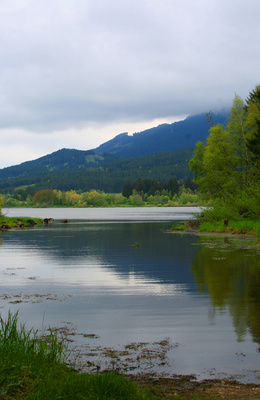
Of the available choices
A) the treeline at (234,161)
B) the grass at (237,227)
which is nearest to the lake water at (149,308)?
the grass at (237,227)

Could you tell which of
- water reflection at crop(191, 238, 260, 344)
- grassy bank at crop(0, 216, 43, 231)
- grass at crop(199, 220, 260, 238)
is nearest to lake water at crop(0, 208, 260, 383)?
water reflection at crop(191, 238, 260, 344)

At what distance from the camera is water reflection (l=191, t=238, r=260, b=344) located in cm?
1331

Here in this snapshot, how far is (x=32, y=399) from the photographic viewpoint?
6.97 metres

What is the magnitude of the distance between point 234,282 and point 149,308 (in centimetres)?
623

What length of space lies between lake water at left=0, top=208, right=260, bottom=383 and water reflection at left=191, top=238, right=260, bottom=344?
0.03 meters

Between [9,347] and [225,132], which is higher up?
[225,132]

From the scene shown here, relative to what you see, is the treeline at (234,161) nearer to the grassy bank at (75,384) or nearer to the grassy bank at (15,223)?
the grassy bank at (15,223)

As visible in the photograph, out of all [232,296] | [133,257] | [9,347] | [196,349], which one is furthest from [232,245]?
[9,347]

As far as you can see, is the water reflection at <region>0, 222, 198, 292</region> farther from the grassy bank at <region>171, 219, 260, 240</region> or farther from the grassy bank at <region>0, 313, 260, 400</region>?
the grassy bank at <region>171, 219, 260, 240</region>

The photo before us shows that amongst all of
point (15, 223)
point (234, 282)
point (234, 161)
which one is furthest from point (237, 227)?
point (15, 223)

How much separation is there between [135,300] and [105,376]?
30.3ft

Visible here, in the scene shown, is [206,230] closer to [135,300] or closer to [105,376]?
[135,300]

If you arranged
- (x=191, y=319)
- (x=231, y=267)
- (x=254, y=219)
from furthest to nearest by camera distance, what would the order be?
(x=254, y=219), (x=231, y=267), (x=191, y=319)

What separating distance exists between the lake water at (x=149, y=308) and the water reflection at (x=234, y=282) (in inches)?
1.3
